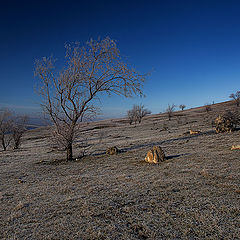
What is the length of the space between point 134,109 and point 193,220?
52.9 meters

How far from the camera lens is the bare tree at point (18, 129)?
2638cm

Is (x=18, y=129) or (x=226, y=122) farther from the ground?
(x=18, y=129)

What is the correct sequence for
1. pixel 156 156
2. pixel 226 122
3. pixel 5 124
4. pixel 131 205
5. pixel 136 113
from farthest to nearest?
pixel 136 113 → pixel 5 124 → pixel 226 122 → pixel 156 156 → pixel 131 205

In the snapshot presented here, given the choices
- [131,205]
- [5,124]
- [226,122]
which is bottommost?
[131,205]

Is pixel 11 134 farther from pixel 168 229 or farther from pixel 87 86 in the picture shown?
pixel 168 229

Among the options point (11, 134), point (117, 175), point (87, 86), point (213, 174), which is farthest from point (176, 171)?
point (11, 134)

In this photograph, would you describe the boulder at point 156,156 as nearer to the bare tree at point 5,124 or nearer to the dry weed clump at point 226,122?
the dry weed clump at point 226,122

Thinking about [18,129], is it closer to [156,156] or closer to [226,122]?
[156,156]

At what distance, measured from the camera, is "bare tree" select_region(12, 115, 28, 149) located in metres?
26.4

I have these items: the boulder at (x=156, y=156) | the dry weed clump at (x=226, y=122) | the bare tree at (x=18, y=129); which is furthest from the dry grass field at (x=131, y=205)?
the bare tree at (x=18, y=129)

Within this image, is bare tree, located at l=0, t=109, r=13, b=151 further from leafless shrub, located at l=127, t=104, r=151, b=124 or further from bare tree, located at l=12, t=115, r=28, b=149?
leafless shrub, located at l=127, t=104, r=151, b=124

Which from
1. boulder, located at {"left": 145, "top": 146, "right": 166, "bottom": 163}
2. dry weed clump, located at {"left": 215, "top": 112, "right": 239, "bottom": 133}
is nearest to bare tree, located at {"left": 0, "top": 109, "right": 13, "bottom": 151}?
boulder, located at {"left": 145, "top": 146, "right": 166, "bottom": 163}

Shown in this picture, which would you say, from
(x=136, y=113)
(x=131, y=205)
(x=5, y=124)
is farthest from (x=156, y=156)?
(x=136, y=113)

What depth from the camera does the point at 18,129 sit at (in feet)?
86.8
